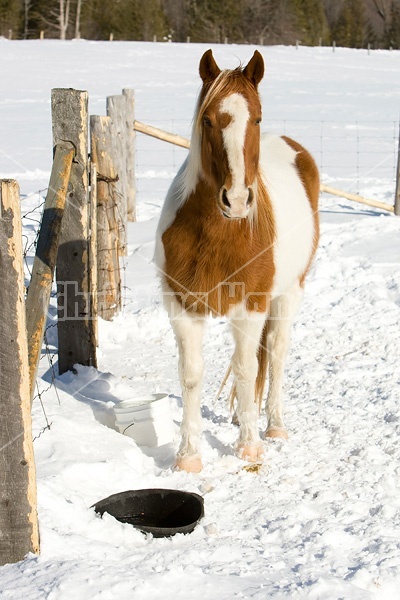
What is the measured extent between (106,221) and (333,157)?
9.67 meters

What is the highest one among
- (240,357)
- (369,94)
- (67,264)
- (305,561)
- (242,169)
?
(369,94)

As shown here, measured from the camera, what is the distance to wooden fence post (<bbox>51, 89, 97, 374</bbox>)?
15.0ft

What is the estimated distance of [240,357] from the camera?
4012mm

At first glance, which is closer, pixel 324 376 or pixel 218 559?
pixel 218 559

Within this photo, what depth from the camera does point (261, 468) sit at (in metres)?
3.86

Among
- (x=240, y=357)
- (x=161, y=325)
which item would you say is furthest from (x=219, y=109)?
(x=161, y=325)

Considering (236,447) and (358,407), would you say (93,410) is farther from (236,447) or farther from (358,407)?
(358,407)

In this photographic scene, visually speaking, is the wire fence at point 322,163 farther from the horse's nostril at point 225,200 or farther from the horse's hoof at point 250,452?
the horse's nostril at point 225,200

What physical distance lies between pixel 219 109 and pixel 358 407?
7.26ft

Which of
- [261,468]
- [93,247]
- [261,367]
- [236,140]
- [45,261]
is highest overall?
[236,140]

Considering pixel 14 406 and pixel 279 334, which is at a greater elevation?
pixel 14 406

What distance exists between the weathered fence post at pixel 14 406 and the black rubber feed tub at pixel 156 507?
28.1 inches

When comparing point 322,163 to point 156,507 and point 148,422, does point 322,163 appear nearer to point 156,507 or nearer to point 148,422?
point 148,422

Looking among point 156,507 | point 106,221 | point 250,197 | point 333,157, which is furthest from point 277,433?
point 333,157
